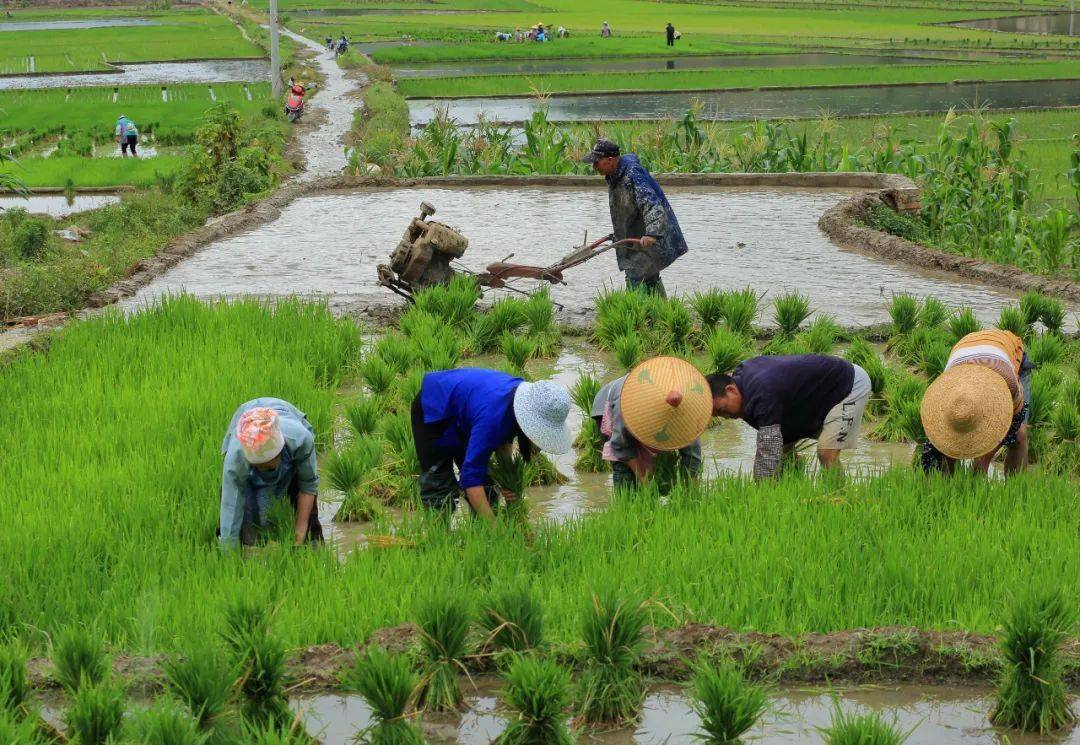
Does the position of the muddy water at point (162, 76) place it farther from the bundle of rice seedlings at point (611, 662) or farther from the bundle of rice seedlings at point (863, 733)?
the bundle of rice seedlings at point (863, 733)

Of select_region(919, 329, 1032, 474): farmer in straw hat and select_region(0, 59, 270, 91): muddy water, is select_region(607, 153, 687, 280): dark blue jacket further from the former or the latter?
select_region(0, 59, 270, 91): muddy water

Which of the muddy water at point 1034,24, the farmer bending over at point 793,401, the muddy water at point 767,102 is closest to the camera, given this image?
the farmer bending over at point 793,401

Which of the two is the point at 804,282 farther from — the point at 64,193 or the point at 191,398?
the point at 64,193

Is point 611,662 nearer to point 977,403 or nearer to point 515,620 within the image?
point 515,620

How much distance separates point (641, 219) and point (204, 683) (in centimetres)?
539

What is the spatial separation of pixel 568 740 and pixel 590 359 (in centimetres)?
455

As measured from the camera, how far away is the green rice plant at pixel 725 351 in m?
7.07

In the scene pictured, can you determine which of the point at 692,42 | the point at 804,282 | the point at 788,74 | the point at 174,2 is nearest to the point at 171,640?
the point at 804,282

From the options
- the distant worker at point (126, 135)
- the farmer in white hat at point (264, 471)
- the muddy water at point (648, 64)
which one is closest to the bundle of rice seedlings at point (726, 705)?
the farmer in white hat at point (264, 471)

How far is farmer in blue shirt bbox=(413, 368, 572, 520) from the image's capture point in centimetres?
468

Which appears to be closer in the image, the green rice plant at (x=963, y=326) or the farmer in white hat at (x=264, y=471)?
the farmer in white hat at (x=264, y=471)

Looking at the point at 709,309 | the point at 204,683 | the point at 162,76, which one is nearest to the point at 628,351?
the point at 709,309

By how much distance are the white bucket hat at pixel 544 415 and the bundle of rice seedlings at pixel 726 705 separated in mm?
1247

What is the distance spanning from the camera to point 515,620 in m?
3.96
